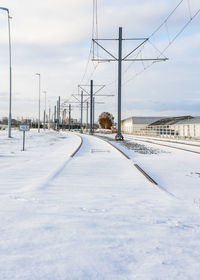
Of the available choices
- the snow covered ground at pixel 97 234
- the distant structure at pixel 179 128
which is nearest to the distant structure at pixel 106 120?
the distant structure at pixel 179 128

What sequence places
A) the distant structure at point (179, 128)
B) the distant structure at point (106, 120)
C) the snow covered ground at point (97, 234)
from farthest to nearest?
1. the distant structure at point (106, 120)
2. the distant structure at point (179, 128)
3. the snow covered ground at point (97, 234)

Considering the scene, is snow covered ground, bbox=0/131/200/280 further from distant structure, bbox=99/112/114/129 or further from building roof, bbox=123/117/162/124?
distant structure, bbox=99/112/114/129

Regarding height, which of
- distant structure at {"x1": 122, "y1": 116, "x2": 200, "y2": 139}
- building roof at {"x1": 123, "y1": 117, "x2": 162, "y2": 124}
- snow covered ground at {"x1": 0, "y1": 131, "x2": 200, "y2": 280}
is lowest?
snow covered ground at {"x1": 0, "y1": 131, "x2": 200, "y2": 280}

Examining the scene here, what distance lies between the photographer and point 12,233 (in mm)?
3250

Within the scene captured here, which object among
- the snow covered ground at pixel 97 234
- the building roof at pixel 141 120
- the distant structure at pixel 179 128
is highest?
the building roof at pixel 141 120

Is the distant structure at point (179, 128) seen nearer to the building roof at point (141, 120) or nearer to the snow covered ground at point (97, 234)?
the building roof at point (141, 120)

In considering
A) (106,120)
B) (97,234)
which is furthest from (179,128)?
(106,120)

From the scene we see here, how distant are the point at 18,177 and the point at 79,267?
5.00m

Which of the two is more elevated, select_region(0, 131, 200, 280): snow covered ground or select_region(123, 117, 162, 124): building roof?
select_region(123, 117, 162, 124): building roof

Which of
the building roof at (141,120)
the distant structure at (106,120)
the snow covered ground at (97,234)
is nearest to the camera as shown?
the snow covered ground at (97,234)

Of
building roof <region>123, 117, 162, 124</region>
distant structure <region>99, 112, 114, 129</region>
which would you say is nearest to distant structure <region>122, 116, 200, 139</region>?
building roof <region>123, 117, 162, 124</region>

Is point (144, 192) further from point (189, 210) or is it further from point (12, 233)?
point (12, 233)

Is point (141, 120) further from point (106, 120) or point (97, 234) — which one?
point (97, 234)

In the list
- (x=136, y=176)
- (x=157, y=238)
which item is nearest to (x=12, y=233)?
(x=157, y=238)
